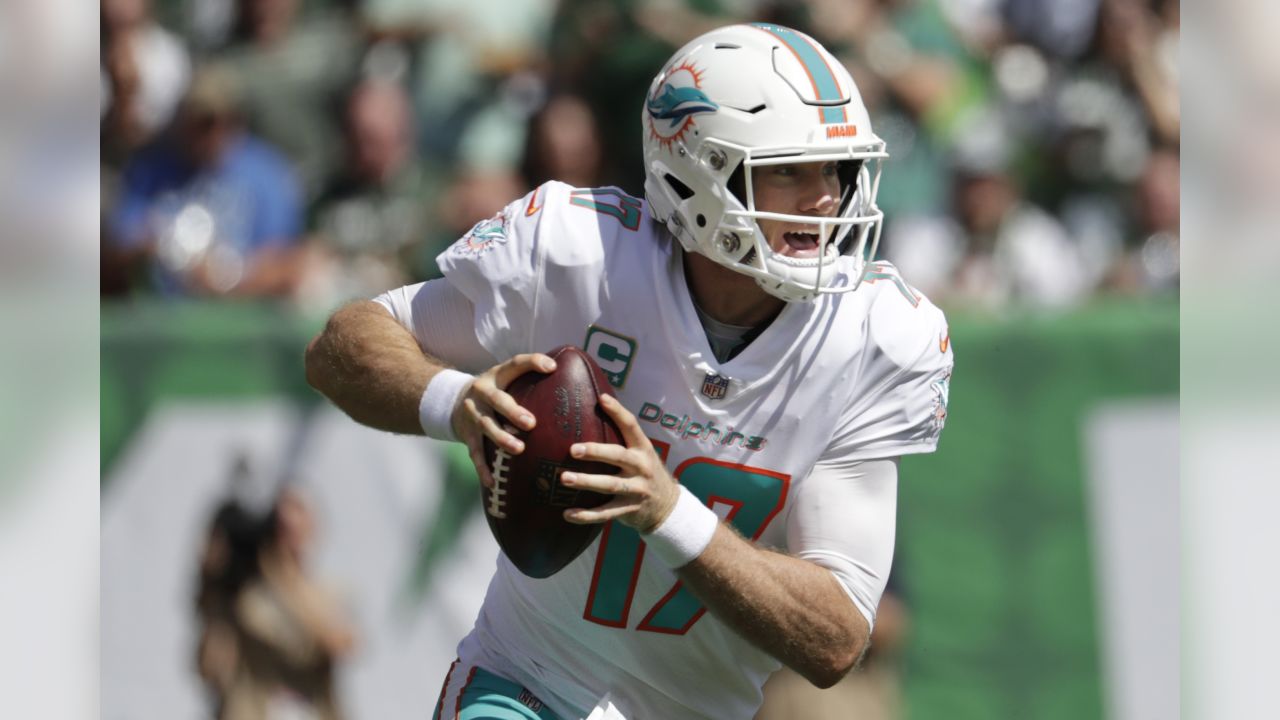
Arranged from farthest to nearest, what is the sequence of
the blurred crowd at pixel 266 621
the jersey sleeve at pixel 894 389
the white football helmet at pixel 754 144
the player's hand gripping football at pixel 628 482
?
the blurred crowd at pixel 266 621 < the jersey sleeve at pixel 894 389 < the white football helmet at pixel 754 144 < the player's hand gripping football at pixel 628 482

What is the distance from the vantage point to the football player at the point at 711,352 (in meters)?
3.04

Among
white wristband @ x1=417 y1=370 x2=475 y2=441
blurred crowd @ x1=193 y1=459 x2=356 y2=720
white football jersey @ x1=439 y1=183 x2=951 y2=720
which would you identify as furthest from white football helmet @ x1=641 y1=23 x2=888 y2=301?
blurred crowd @ x1=193 y1=459 x2=356 y2=720

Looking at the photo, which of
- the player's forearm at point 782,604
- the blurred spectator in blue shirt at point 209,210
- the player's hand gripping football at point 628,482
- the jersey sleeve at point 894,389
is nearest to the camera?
the player's hand gripping football at point 628,482

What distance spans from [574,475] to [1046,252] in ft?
11.2

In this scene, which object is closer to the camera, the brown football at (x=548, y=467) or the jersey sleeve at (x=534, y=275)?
the brown football at (x=548, y=467)

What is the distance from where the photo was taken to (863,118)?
10.1 ft

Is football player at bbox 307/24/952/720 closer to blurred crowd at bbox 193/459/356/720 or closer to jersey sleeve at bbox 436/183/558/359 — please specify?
jersey sleeve at bbox 436/183/558/359

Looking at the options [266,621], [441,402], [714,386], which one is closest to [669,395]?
[714,386]

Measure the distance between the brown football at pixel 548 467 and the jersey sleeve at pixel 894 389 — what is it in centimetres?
55

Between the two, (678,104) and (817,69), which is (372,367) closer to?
(678,104)

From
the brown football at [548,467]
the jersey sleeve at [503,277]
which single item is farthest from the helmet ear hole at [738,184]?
the brown football at [548,467]

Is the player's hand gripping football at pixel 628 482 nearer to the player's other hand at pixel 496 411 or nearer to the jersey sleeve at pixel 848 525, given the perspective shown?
the player's other hand at pixel 496 411

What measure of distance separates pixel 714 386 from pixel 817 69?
64 centimetres

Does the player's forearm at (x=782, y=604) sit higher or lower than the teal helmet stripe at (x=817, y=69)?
lower
